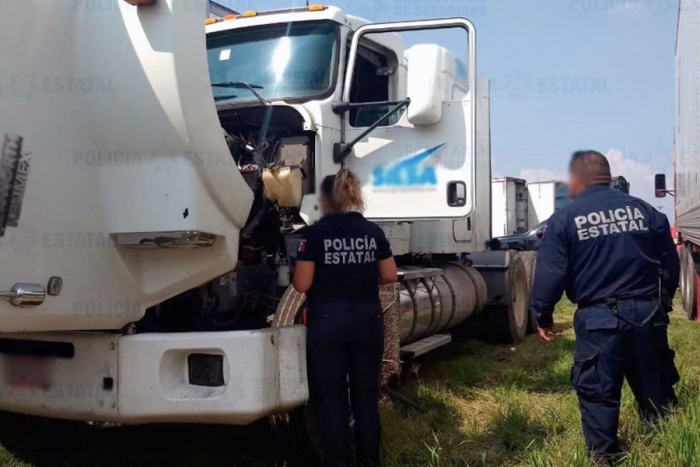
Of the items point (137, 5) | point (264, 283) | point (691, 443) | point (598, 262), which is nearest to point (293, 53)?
point (264, 283)

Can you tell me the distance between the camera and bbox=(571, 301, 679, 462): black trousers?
11.6 feet

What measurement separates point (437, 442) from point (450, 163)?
1874 mm

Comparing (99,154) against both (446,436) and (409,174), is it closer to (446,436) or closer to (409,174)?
(409,174)

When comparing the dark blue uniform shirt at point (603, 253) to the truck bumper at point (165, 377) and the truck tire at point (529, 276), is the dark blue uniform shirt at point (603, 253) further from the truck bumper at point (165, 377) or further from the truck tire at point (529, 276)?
the truck tire at point (529, 276)

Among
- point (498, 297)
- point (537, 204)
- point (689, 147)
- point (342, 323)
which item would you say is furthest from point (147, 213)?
point (537, 204)

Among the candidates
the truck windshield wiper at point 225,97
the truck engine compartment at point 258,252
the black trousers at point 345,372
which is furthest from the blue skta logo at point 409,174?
the black trousers at point 345,372

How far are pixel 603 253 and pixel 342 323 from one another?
1.29 m

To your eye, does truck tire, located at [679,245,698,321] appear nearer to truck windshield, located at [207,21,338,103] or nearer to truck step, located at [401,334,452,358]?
truck step, located at [401,334,452,358]

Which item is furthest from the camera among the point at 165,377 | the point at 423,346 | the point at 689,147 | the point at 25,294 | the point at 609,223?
the point at 689,147

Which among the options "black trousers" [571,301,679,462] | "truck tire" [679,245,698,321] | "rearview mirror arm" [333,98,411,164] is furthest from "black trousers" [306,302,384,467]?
"truck tire" [679,245,698,321]

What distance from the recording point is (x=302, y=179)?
4445 millimetres

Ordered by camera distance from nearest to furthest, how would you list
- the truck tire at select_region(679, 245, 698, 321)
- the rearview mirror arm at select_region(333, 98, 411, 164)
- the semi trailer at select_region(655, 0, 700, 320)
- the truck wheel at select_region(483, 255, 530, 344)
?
the rearview mirror arm at select_region(333, 98, 411, 164) → the semi trailer at select_region(655, 0, 700, 320) → the truck wheel at select_region(483, 255, 530, 344) → the truck tire at select_region(679, 245, 698, 321)

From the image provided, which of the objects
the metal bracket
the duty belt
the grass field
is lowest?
the grass field

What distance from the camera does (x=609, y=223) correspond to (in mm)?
3602
